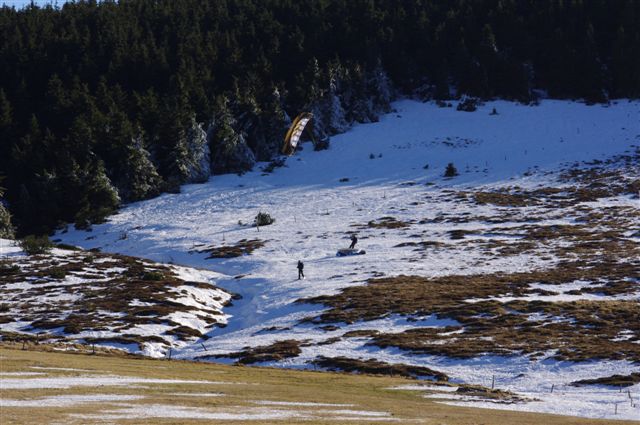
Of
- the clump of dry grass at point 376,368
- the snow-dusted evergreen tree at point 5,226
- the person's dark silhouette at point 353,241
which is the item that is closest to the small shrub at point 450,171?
the person's dark silhouette at point 353,241

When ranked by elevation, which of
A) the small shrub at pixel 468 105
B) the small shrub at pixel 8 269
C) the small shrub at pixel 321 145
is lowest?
the small shrub at pixel 8 269

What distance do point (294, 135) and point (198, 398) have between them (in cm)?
8611

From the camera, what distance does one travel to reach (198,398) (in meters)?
23.8

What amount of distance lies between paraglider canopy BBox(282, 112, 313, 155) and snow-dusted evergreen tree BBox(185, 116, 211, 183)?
10.8 metres

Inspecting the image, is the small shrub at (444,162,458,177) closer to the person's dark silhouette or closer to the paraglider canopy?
the paraglider canopy

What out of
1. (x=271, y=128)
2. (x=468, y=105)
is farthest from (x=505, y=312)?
(x=468, y=105)

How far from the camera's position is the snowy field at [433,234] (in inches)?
1503

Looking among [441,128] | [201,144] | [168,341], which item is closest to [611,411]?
[168,341]

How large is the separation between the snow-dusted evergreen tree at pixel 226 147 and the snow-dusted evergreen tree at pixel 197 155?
1436 millimetres

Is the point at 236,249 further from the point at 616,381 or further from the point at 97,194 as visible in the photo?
the point at 616,381

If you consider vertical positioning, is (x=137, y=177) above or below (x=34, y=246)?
above

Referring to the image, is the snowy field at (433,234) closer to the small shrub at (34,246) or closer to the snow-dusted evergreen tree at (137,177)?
the snow-dusted evergreen tree at (137,177)

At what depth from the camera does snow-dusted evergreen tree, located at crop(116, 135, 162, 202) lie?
94.4 metres

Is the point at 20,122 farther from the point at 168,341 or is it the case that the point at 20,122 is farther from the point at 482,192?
the point at 168,341
